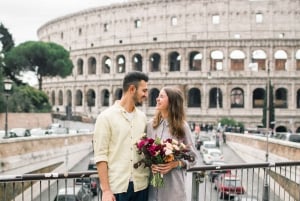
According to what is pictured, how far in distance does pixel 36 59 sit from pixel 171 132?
45769 mm

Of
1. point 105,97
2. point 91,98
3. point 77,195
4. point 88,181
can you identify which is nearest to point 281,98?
point 105,97

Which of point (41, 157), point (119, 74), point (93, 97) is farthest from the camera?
point (93, 97)

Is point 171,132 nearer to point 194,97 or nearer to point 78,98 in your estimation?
point 194,97

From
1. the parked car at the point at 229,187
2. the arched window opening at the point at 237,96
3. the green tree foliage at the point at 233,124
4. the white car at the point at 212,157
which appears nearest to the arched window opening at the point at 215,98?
the arched window opening at the point at 237,96

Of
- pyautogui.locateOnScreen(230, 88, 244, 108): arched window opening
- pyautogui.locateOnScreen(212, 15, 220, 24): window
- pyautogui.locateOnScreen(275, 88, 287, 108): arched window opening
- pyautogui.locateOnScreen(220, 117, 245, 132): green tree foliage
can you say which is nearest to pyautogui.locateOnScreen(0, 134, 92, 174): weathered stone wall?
pyautogui.locateOnScreen(220, 117, 245, 132): green tree foliage

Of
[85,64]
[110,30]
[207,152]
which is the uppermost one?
[110,30]

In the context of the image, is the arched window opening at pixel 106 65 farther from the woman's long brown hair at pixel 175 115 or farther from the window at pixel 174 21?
the woman's long brown hair at pixel 175 115

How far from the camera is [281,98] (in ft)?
156

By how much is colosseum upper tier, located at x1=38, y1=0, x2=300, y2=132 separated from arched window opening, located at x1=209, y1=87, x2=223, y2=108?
10cm

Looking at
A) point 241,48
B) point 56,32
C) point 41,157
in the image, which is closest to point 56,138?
point 41,157

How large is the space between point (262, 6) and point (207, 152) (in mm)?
25284

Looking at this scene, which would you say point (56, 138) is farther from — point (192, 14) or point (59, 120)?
point (192, 14)

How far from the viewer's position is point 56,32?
5866 cm

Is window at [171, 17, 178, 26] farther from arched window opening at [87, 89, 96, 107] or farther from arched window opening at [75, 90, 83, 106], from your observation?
arched window opening at [75, 90, 83, 106]
